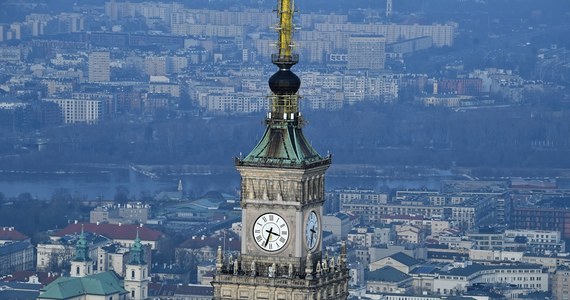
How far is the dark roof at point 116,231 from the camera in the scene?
187ft

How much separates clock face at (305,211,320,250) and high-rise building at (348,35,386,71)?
90.4m

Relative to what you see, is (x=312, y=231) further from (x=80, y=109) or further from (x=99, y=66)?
(x=99, y=66)

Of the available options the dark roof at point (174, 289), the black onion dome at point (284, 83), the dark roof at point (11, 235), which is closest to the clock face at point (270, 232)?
the black onion dome at point (284, 83)

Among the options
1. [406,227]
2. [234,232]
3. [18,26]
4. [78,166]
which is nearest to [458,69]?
[18,26]

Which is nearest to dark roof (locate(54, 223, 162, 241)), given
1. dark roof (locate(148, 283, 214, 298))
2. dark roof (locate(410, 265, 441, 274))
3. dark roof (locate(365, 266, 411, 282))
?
dark roof (locate(365, 266, 411, 282))

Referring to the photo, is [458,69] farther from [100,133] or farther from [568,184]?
[568,184]

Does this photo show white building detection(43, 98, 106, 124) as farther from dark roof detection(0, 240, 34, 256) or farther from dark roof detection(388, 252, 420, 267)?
dark roof detection(388, 252, 420, 267)

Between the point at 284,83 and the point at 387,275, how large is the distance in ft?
114

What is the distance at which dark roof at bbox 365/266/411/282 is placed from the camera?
169 ft

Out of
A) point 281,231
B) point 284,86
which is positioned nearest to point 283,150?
point 284,86

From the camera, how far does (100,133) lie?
8762 cm

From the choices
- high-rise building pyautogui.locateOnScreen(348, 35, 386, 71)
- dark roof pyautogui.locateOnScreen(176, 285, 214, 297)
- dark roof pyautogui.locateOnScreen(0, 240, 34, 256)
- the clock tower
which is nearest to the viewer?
the clock tower

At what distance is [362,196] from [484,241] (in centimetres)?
1052

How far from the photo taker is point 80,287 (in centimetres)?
4494
